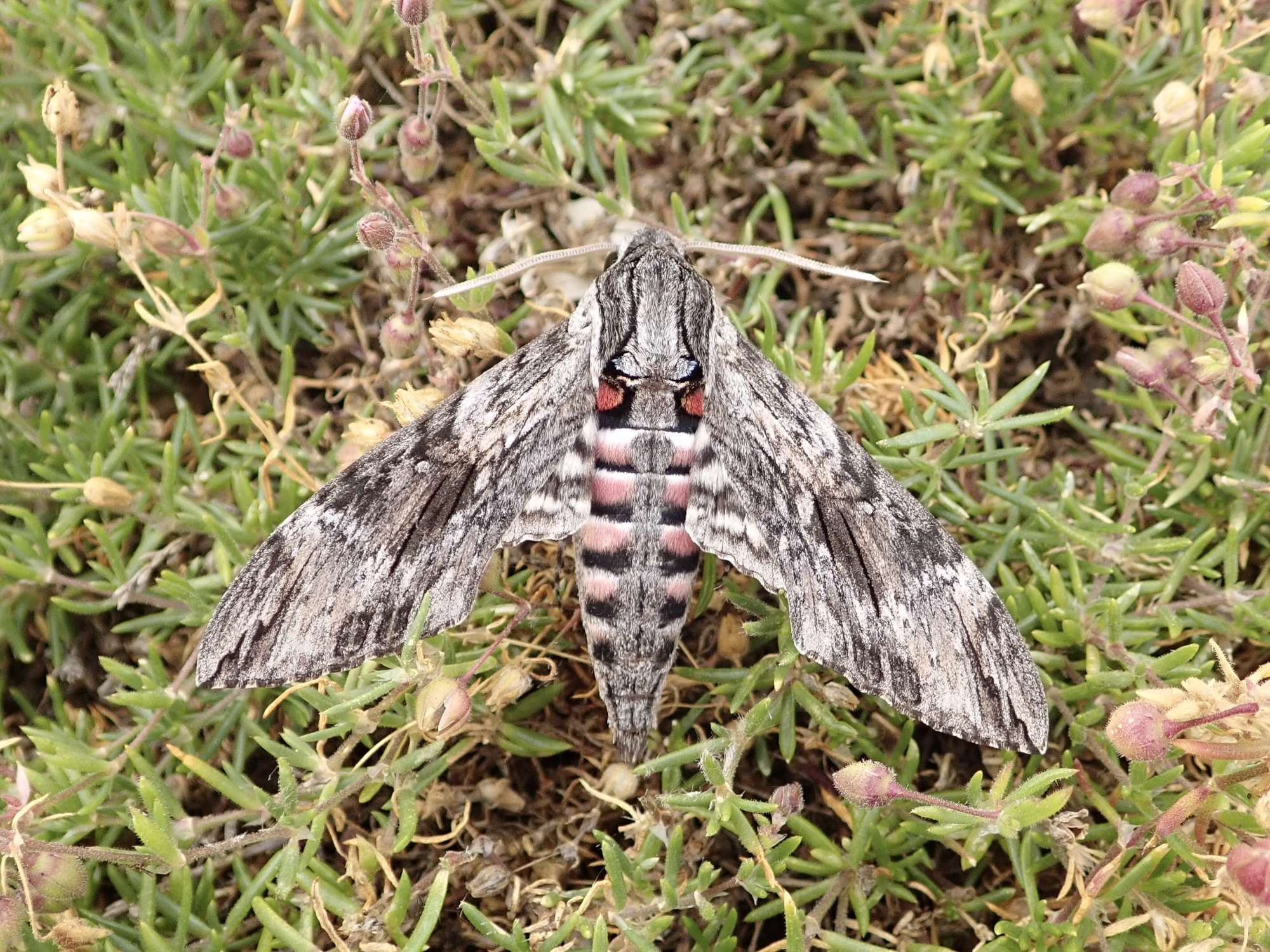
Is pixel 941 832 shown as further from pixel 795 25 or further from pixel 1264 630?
pixel 795 25

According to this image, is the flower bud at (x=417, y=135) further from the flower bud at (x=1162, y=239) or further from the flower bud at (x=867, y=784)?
the flower bud at (x=867, y=784)

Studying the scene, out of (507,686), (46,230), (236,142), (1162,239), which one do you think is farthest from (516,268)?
(1162,239)

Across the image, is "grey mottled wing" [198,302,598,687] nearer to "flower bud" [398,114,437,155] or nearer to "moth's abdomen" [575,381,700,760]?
"moth's abdomen" [575,381,700,760]

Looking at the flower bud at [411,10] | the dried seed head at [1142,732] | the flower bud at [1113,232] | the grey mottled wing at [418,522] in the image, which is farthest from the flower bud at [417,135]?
the dried seed head at [1142,732]

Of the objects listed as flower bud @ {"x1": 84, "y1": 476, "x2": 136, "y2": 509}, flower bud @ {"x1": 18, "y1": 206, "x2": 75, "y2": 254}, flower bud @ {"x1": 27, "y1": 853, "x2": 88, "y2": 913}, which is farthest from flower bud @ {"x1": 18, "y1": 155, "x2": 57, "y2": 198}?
flower bud @ {"x1": 27, "y1": 853, "x2": 88, "y2": 913}

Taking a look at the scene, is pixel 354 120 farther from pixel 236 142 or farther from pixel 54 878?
pixel 54 878

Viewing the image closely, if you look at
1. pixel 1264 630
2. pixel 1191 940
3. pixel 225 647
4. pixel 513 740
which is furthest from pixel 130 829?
pixel 1264 630
